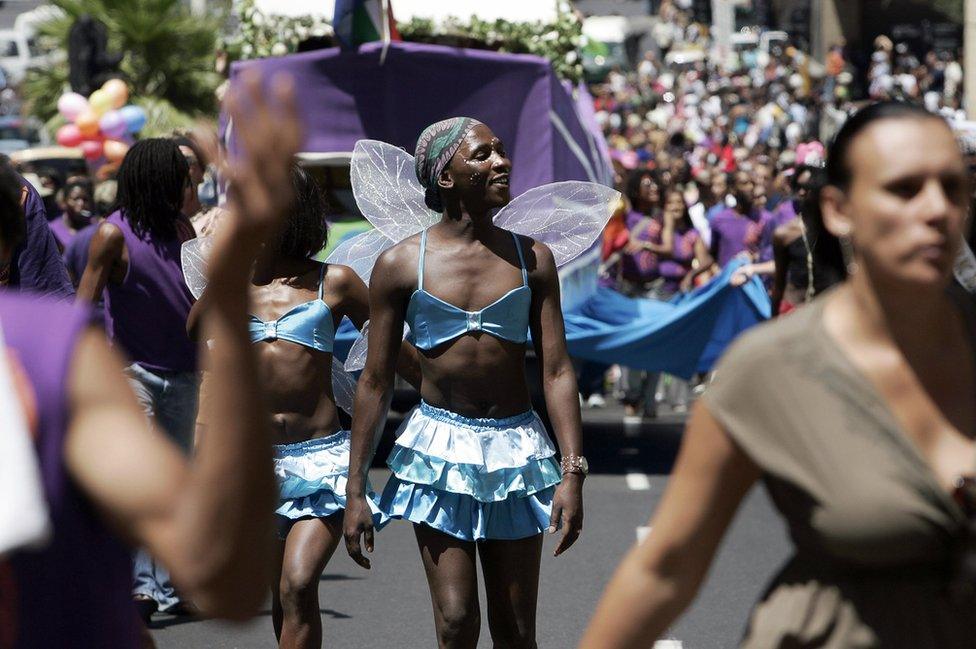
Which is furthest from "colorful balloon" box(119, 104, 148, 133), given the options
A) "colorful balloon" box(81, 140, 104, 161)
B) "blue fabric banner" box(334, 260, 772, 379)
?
"blue fabric banner" box(334, 260, 772, 379)

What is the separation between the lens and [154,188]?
22.6ft

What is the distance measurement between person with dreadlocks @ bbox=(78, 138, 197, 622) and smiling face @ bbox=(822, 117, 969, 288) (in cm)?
471

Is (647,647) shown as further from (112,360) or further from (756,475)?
(112,360)

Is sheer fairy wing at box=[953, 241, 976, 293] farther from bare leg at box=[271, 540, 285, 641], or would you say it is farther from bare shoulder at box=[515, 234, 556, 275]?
bare leg at box=[271, 540, 285, 641]

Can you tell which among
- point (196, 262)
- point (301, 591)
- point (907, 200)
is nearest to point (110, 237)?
point (196, 262)

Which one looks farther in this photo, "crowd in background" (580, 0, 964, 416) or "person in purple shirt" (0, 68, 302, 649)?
"crowd in background" (580, 0, 964, 416)

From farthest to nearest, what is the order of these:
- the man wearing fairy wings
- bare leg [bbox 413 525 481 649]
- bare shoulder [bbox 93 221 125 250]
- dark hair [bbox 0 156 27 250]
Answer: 1. bare shoulder [bbox 93 221 125 250]
2. the man wearing fairy wings
3. bare leg [bbox 413 525 481 649]
4. dark hair [bbox 0 156 27 250]

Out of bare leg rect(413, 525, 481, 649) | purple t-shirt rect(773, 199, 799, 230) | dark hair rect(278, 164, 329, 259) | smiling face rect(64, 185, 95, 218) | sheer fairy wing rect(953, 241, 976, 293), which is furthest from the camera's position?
smiling face rect(64, 185, 95, 218)

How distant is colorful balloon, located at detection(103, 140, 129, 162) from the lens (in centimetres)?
1546

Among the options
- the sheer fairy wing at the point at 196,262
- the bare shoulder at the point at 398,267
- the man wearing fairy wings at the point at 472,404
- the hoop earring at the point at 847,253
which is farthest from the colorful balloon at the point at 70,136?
the hoop earring at the point at 847,253

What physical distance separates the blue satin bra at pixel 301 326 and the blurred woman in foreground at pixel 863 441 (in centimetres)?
283

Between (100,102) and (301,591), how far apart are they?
12.4 metres

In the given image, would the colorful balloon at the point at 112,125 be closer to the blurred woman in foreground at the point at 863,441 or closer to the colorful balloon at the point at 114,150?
the colorful balloon at the point at 114,150

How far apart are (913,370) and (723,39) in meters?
40.7
